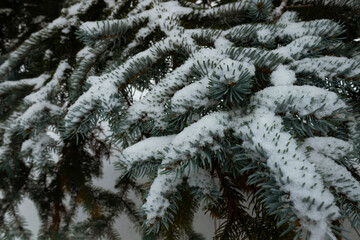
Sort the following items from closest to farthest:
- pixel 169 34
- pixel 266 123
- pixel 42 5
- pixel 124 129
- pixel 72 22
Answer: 1. pixel 266 123
2. pixel 124 129
3. pixel 169 34
4. pixel 72 22
5. pixel 42 5

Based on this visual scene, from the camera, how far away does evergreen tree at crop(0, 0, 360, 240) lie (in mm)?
289

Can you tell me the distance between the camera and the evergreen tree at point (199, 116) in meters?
0.29

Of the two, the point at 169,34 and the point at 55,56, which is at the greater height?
the point at 169,34

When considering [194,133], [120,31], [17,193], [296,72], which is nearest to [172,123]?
[194,133]

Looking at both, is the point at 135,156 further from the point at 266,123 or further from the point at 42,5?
the point at 42,5

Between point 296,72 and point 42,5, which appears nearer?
point 296,72

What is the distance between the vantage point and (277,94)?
0.32 m

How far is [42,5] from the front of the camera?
0.98 meters

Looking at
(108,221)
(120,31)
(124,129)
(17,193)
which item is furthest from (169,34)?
(17,193)

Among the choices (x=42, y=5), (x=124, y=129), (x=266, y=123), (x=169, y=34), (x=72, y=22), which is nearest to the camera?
(x=266, y=123)

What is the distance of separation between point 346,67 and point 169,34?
0.36 meters

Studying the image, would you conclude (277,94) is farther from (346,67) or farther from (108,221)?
(108,221)

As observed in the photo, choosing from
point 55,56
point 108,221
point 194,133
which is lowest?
point 108,221

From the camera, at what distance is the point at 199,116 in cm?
37
